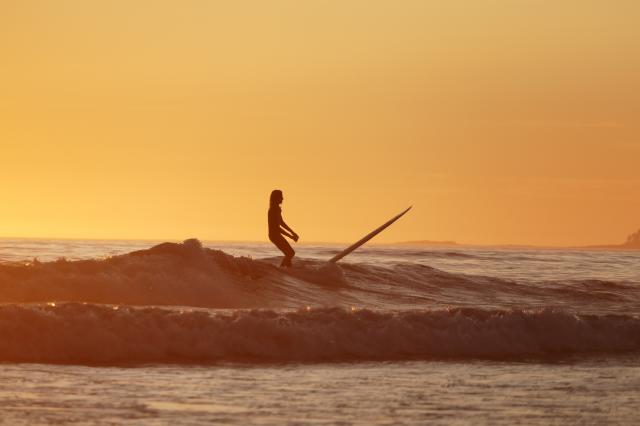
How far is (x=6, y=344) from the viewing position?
1348 cm

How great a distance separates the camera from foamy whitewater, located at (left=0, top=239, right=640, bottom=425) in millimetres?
10344

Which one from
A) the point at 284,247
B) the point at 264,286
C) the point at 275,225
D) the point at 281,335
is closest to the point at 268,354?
the point at 281,335

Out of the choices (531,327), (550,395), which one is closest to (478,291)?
(531,327)

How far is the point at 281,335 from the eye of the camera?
1480 centimetres

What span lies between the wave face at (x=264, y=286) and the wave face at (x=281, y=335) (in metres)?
3.11

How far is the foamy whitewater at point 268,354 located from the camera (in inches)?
407

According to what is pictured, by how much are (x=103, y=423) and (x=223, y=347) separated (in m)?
4.89

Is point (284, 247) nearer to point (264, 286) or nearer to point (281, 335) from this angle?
point (264, 286)

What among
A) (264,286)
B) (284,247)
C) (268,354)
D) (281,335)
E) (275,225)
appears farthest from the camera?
(284,247)

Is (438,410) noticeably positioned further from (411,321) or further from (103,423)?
(411,321)

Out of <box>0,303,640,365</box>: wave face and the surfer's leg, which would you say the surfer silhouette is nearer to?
the surfer's leg

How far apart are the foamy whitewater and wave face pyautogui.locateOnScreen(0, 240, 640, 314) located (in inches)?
2.0

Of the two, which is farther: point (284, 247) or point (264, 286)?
point (284, 247)

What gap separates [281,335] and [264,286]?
7583mm
